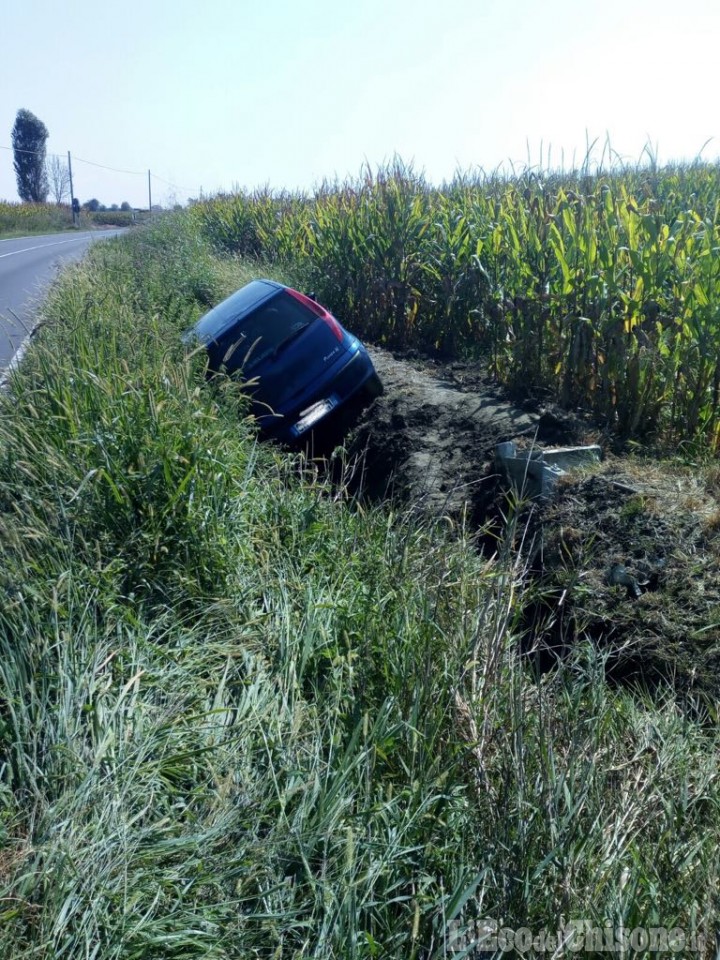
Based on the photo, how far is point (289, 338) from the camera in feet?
26.2

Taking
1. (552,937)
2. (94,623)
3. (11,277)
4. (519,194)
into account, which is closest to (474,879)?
(552,937)

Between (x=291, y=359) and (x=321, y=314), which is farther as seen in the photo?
(x=321, y=314)

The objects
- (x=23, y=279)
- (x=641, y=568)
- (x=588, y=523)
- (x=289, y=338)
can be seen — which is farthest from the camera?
(x=23, y=279)

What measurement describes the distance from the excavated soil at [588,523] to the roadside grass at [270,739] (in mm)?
362

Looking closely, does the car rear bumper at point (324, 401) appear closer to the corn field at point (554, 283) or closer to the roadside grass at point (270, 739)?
the corn field at point (554, 283)

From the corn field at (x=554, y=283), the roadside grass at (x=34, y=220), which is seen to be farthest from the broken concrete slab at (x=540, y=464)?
the roadside grass at (x=34, y=220)

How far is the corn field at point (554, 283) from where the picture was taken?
256 inches

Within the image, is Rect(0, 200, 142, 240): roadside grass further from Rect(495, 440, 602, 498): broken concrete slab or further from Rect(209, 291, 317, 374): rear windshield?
Rect(495, 440, 602, 498): broken concrete slab

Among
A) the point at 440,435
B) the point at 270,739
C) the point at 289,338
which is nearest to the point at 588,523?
the point at 440,435

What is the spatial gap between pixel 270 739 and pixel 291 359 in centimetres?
498

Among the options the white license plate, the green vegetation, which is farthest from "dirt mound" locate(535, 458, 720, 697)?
the green vegetation

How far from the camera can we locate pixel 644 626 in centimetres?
478

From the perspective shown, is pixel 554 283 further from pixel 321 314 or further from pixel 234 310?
pixel 234 310

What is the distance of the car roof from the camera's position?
824 centimetres
